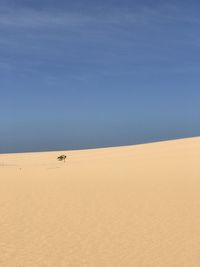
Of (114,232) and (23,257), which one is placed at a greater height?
(114,232)

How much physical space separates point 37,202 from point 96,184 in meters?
4.98

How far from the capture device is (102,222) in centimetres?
1210

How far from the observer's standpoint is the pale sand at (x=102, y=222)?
9055 millimetres

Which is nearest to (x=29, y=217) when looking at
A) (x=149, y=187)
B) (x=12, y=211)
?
(x=12, y=211)

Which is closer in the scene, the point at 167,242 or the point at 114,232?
the point at 167,242

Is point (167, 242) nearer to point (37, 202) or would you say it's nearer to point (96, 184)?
point (37, 202)

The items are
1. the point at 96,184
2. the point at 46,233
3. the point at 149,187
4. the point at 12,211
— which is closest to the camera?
the point at 46,233

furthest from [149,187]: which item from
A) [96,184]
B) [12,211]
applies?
[12,211]

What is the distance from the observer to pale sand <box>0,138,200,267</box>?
905 cm

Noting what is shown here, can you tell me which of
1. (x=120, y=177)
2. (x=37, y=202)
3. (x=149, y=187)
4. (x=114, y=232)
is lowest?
(x=114, y=232)

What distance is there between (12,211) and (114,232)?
14.1 ft

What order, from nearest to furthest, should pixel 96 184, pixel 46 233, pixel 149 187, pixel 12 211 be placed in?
1. pixel 46 233
2. pixel 12 211
3. pixel 149 187
4. pixel 96 184

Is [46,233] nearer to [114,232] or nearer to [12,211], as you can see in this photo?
[114,232]

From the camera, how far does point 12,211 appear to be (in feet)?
44.9
